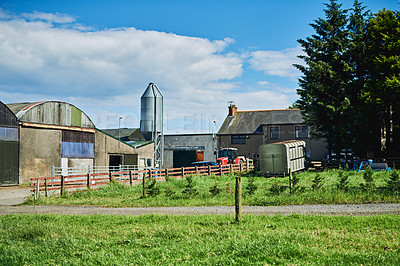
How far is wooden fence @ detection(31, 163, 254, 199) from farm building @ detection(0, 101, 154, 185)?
6.19 feet

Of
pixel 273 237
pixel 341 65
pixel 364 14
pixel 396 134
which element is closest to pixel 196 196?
pixel 273 237

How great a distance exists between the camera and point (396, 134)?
106 feet

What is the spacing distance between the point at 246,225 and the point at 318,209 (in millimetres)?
4194

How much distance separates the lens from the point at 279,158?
29.6 metres

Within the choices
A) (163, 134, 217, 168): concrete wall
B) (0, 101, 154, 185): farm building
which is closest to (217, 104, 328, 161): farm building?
(163, 134, 217, 168): concrete wall

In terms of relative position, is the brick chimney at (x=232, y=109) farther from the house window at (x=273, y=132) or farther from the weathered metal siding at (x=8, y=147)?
the weathered metal siding at (x=8, y=147)

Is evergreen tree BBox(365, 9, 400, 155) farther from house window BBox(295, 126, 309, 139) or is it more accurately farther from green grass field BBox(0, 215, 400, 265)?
green grass field BBox(0, 215, 400, 265)

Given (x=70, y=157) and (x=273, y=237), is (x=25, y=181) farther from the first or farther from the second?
(x=273, y=237)

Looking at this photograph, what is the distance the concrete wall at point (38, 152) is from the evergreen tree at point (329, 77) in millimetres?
22270

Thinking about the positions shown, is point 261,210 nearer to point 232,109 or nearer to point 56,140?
point 56,140

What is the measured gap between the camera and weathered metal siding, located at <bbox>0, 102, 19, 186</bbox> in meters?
26.3

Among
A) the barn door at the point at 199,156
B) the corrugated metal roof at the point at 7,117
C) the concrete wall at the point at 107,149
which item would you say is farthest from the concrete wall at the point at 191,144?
the corrugated metal roof at the point at 7,117

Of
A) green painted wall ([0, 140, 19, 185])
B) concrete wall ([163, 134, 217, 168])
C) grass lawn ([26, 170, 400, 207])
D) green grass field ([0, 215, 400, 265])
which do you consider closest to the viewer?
green grass field ([0, 215, 400, 265])

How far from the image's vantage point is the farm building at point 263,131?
4803cm
